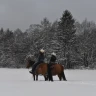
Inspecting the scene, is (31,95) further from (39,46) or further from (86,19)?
(86,19)

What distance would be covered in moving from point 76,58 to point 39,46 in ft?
29.9

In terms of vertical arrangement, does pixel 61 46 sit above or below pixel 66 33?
below

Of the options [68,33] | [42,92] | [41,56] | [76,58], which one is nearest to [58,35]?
[68,33]

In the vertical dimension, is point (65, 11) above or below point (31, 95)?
above

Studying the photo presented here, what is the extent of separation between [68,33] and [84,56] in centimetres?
1209

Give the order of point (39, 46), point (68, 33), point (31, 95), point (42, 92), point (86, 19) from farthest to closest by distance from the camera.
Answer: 1. point (86, 19)
2. point (39, 46)
3. point (68, 33)
4. point (42, 92)
5. point (31, 95)

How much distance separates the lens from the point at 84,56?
6756 cm

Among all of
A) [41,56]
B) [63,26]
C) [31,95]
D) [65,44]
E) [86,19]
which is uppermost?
[86,19]

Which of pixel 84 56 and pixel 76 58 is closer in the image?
pixel 76 58

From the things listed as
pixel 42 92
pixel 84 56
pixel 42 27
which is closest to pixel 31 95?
pixel 42 92

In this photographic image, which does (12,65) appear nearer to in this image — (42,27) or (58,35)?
(42,27)

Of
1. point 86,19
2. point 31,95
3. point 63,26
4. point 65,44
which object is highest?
point 86,19

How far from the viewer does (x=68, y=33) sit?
57.4 meters

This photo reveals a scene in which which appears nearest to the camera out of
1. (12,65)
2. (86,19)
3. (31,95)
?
(31,95)
